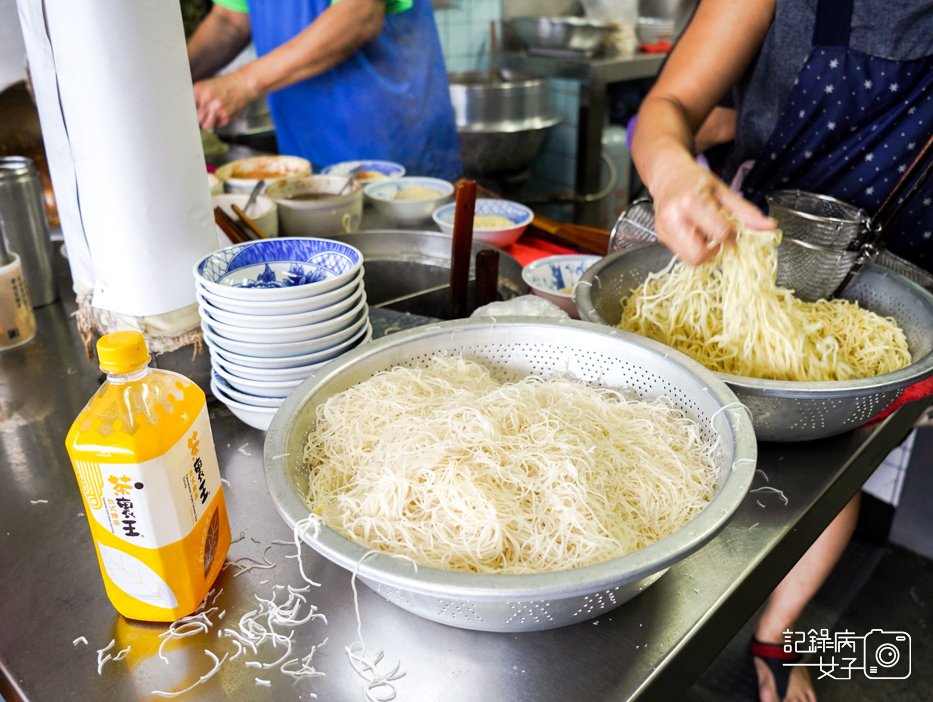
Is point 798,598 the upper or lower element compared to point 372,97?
lower

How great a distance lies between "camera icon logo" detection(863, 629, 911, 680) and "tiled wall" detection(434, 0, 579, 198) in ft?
11.8

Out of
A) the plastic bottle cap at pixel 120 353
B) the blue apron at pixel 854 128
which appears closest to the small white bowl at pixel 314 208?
the blue apron at pixel 854 128

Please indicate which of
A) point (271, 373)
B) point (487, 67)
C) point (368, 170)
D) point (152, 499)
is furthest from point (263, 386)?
point (487, 67)

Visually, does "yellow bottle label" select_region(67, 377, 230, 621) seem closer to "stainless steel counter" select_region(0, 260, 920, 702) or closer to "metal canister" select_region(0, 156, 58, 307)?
"stainless steel counter" select_region(0, 260, 920, 702)

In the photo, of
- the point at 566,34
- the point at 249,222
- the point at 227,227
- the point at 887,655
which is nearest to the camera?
the point at 227,227

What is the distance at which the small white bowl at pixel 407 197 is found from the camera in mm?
2420

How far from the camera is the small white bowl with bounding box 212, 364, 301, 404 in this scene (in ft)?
4.43

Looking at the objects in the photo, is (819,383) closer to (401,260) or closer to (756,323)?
(756,323)

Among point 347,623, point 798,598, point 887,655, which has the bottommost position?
point 887,655

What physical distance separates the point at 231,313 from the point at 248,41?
2.99 meters

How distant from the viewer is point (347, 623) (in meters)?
1.03

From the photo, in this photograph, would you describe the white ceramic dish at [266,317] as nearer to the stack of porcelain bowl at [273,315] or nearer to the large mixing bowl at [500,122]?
the stack of porcelain bowl at [273,315]

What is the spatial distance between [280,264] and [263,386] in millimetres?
273

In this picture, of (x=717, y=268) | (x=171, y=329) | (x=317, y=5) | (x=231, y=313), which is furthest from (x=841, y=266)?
(x=317, y=5)
